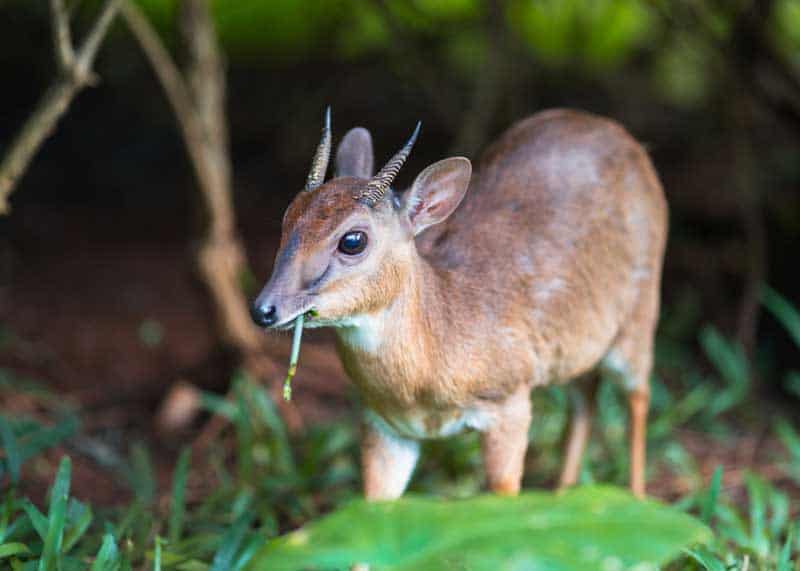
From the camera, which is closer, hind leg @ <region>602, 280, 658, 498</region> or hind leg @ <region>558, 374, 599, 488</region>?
hind leg @ <region>602, 280, 658, 498</region>

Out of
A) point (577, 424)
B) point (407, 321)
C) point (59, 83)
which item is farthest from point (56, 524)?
point (577, 424)

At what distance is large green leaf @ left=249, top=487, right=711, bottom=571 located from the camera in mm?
2566

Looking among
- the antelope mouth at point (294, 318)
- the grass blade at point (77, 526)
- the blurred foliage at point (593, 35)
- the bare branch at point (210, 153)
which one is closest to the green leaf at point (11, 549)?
the grass blade at point (77, 526)

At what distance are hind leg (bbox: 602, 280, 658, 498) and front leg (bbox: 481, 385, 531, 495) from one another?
0.98m

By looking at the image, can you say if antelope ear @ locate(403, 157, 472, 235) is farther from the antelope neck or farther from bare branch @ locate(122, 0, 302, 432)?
bare branch @ locate(122, 0, 302, 432)

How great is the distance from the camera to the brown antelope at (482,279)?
143 inches

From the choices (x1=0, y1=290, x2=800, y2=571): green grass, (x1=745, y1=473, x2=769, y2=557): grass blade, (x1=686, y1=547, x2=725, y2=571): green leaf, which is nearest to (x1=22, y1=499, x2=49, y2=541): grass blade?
(x1=0, y1=290, x2=800, y2=571): green grass

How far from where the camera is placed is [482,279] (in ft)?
14.1

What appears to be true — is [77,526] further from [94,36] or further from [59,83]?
[94,36]

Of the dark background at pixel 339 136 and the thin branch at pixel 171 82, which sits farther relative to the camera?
the dark background at pixel 339 136

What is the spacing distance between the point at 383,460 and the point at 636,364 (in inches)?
57.7

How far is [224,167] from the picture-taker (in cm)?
599

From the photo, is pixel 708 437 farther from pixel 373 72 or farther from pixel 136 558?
pixel 373 72

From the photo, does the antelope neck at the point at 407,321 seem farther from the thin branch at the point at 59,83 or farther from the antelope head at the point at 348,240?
the thin branch at the point at 59,83
